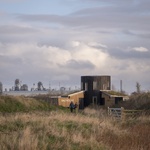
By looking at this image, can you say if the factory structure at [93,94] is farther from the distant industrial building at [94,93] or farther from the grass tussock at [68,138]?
the grass tussock at [68,138]

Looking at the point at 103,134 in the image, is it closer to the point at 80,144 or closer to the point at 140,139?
the point at 140,139

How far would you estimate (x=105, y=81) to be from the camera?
81312 millimetres

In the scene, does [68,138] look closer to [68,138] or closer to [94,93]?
[68,138]

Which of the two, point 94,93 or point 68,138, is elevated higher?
point 94,93

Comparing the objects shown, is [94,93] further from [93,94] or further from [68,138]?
[68,138]

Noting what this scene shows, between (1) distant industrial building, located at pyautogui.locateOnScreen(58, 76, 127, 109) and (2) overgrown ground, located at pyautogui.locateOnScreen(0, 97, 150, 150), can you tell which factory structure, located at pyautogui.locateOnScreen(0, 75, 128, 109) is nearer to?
(1) distant industrial building, located at pyautogui.locateOnScreen(58, 76, 127, 109)

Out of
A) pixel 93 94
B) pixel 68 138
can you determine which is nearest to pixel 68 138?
pixel 68 138

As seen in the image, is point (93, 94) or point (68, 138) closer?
point (68, 138)

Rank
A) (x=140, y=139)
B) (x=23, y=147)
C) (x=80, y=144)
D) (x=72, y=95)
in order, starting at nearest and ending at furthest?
(x=23, y=147) < (x=80, y=144) < (x=140, y=139) < (x=72, y=95)

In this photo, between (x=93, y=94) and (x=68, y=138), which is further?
(x=93, y=94)

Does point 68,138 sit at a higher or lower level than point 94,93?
lower

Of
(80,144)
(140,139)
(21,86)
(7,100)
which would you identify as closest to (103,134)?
(140,139)

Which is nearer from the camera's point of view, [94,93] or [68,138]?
[68,138]

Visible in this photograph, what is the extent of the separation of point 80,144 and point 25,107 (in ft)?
126
